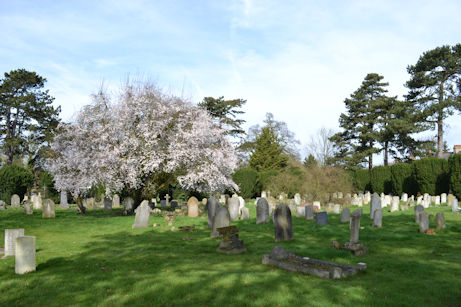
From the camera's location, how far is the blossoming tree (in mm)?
21609

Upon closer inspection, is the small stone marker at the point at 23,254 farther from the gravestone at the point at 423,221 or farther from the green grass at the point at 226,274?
the gravestone at the point at 423,221

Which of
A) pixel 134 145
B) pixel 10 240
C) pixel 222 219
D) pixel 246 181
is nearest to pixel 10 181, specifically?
pixel 134 145

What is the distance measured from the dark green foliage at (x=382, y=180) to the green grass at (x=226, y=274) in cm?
2321

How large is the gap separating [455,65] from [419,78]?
3361 millimetres

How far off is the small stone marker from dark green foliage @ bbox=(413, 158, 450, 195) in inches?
1216

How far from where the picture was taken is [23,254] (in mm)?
8352

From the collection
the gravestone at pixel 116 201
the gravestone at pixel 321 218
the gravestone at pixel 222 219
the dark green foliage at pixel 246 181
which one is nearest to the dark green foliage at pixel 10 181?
the gravestone at pixel 116 201

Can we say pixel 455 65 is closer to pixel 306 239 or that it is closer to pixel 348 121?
pixel 348 121

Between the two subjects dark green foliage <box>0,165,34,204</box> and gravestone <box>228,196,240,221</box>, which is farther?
dark green foliage <box>0,165,34,204</box>

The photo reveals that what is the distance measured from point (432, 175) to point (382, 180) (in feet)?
22.1

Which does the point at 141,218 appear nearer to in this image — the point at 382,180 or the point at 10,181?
the point at 10,181

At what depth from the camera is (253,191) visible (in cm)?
3862

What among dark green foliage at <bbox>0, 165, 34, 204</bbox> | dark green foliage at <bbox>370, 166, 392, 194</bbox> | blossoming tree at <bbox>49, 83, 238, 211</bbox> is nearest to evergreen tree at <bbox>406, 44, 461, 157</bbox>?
dark green foliage at <bbox>370, 166, 392, 194</bbox>

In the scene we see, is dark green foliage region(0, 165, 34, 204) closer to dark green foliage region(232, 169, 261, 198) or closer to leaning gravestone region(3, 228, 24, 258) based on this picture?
dark green foliage region(232, 169, 261, 198)
